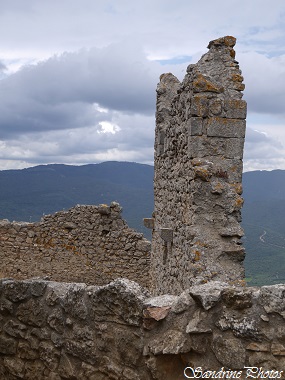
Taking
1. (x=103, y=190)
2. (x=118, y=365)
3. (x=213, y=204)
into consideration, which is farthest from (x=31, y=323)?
(x=103, y=190)

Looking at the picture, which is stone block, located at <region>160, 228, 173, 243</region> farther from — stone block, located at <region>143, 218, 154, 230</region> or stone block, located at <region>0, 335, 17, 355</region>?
stone block, located at <region>0, 335, 17, 355</region>

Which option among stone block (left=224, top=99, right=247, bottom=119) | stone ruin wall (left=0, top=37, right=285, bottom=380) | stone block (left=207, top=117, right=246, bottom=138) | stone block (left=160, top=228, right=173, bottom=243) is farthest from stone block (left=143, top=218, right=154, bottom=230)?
stone block (left=224, top=99, right=247, bottom=119)

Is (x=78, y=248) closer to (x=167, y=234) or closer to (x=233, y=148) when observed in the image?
(x=167, y=234)

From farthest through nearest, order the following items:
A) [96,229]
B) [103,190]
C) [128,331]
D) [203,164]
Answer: [103,190]
[96,229]
[203,164]
[128,331]

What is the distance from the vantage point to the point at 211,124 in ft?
19.6

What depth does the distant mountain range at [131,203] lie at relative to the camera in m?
60.7

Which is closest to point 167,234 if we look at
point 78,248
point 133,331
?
point 133,331

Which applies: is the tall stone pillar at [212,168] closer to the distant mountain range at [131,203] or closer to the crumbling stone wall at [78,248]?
the crumbling stone wall at [78,248]

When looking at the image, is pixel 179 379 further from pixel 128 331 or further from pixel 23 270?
pixel 23 270

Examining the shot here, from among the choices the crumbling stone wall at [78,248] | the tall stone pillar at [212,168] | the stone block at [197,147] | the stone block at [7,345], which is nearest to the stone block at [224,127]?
the tall stone pillar at [212,168]

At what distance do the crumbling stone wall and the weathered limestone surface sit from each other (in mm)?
8665

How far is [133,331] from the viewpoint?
3283 millimetres

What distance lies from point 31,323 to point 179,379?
1303 mm

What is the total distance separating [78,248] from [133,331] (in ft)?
32.6
